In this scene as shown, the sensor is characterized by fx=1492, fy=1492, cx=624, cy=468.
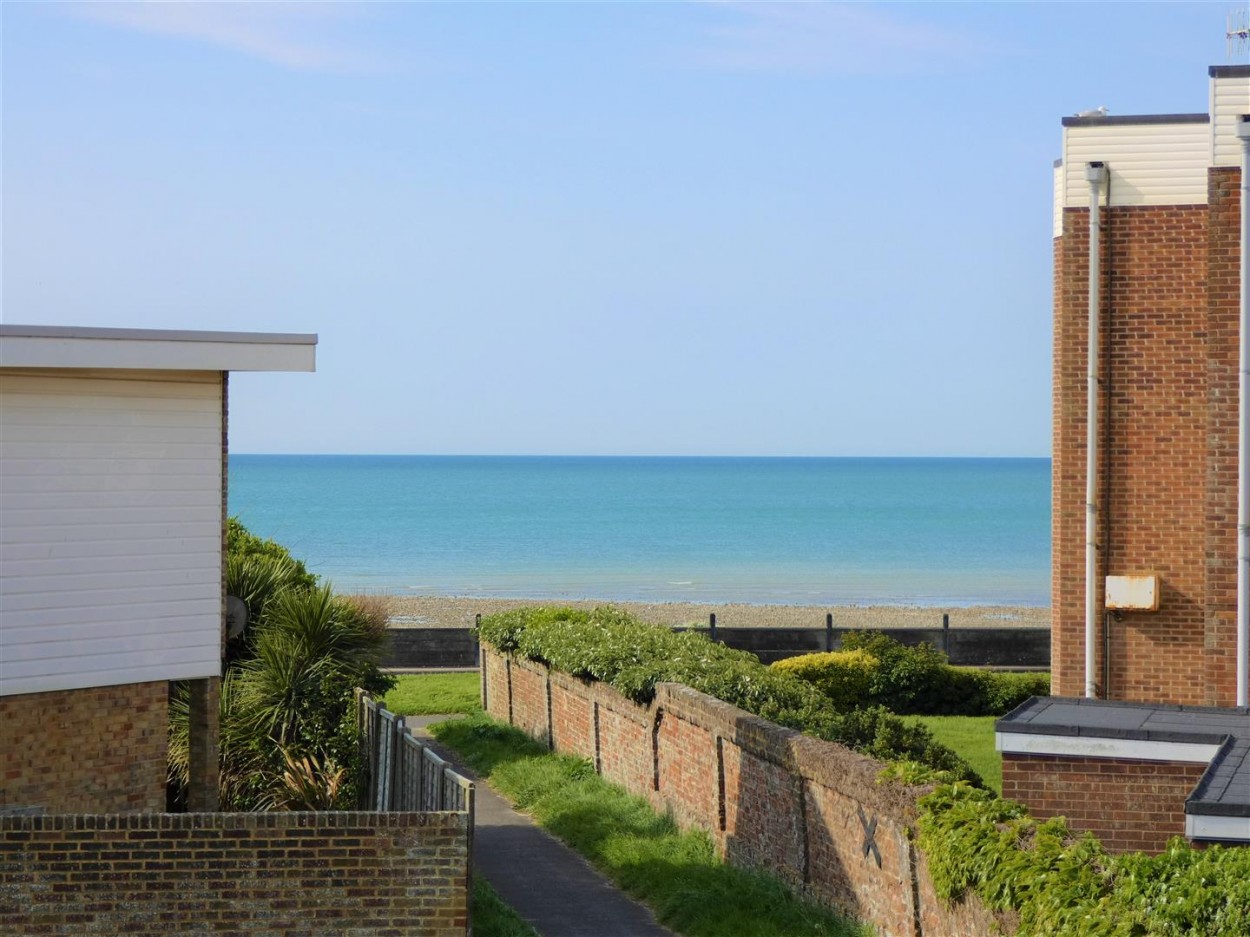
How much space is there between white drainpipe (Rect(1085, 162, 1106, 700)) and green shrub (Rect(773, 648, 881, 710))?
786 cm

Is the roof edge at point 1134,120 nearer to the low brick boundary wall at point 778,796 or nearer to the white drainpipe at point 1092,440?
the white drainpipe at point 1092,440

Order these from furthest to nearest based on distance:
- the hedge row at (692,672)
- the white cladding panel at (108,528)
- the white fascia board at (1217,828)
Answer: the hedge row at (692,672), the white cladding panel at (108,528), the white fascia board at (1217,828)

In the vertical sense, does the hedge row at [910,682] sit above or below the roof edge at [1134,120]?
below

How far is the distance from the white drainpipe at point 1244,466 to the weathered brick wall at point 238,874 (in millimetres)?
10072

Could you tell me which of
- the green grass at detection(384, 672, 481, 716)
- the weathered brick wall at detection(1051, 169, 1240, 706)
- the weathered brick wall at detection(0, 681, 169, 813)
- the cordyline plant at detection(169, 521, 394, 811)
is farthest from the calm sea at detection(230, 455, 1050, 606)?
the weathered brick wall at detection(0, 681, 169, 813)

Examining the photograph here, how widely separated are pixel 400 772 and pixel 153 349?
4.86 metres

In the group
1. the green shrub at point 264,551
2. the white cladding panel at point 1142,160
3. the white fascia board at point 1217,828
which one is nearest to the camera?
the white fascia board at point 1217,828

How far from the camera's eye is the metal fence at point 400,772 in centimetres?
1218

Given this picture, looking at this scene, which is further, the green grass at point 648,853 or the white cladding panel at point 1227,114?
the white cladding panel at point 1227,114

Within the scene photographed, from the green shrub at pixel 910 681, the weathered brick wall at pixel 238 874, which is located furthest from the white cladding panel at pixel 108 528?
the green shrub at pixel 910 681

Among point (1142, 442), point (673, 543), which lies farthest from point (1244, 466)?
point (673, 543)

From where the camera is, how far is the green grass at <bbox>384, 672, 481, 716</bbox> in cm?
2750

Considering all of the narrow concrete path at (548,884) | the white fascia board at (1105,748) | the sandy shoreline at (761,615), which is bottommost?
the sandy shoreline at (761,615)

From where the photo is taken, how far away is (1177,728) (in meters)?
11.9
